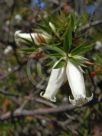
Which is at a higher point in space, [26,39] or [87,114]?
[26,39]

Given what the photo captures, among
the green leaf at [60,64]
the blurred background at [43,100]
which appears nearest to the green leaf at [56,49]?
the green leaf at [60,64]

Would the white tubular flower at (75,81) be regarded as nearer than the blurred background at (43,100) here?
Yes

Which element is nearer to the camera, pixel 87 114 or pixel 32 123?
pixel 87 114

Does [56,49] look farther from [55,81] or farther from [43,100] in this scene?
[43,100]

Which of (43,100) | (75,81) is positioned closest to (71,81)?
(75,81)

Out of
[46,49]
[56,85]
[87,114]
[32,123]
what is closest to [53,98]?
[56,85]

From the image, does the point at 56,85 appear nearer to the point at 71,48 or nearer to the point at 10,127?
the point at 71,48

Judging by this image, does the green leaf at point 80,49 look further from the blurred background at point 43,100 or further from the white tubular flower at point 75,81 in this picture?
the blurred background at point 43,100

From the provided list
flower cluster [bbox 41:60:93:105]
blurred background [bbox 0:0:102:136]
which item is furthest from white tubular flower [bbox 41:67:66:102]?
blurred background [bbox 0:0:102:136]
